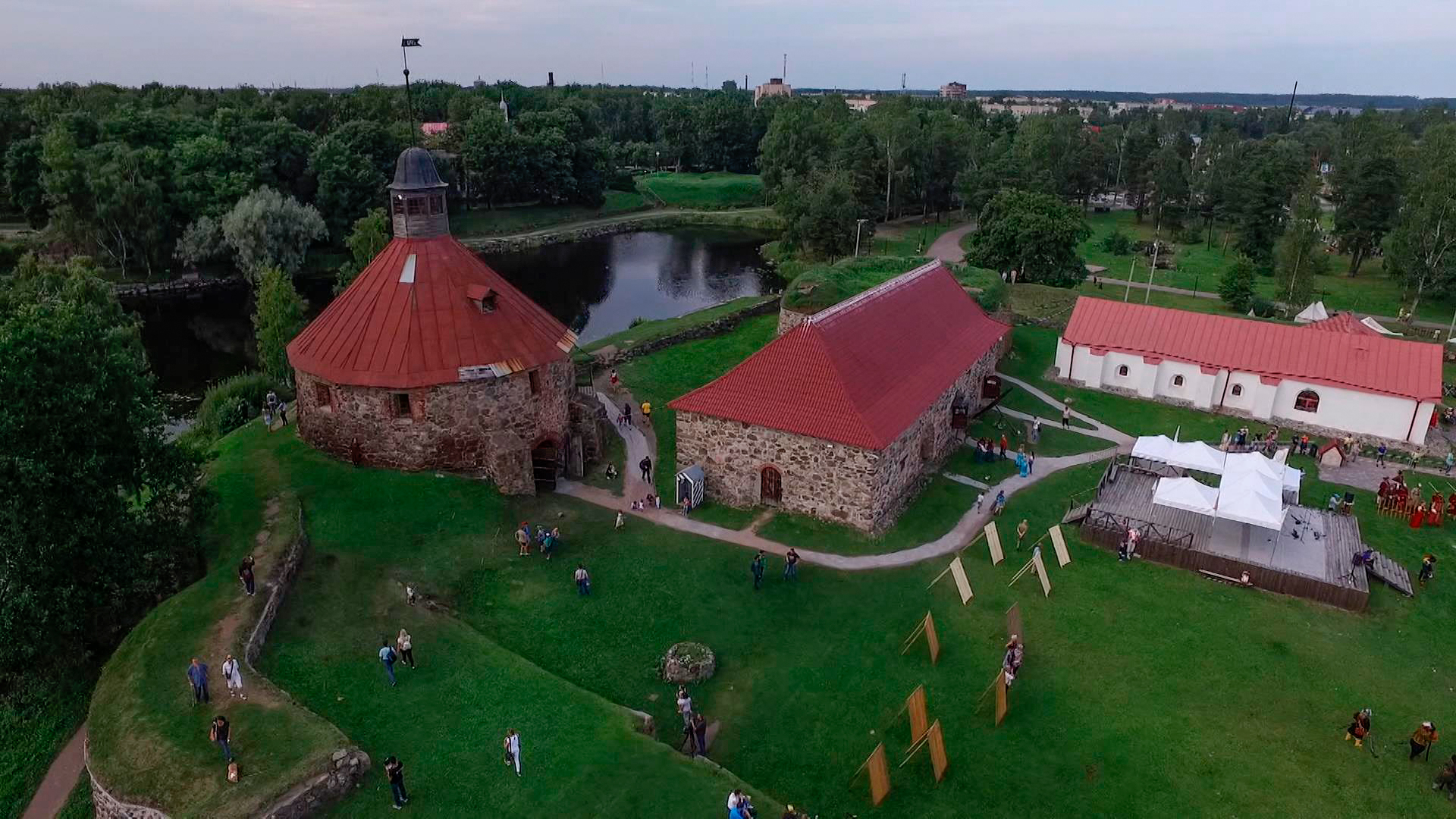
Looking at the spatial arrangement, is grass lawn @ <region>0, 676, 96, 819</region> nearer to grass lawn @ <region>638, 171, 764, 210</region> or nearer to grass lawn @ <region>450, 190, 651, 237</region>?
grass lawn @ <region>450, 190, 651, 237</region>

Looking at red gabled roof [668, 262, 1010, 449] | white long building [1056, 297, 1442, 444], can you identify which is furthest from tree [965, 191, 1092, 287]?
red gabled roof [668, 262, 1010, 449]

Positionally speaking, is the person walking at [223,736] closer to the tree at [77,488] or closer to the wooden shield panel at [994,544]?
the tree at [77,488]

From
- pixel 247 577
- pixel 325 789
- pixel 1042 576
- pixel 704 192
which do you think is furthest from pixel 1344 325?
pixel 704 192

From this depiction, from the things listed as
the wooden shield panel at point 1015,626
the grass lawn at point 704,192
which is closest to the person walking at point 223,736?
the wooden shield panel at point 1015,626

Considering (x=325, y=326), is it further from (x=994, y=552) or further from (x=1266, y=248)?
(x=1266, y=248)

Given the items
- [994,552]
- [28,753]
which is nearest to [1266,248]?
[994,552]

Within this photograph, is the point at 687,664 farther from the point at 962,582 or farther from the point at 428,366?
the point at 428,366
